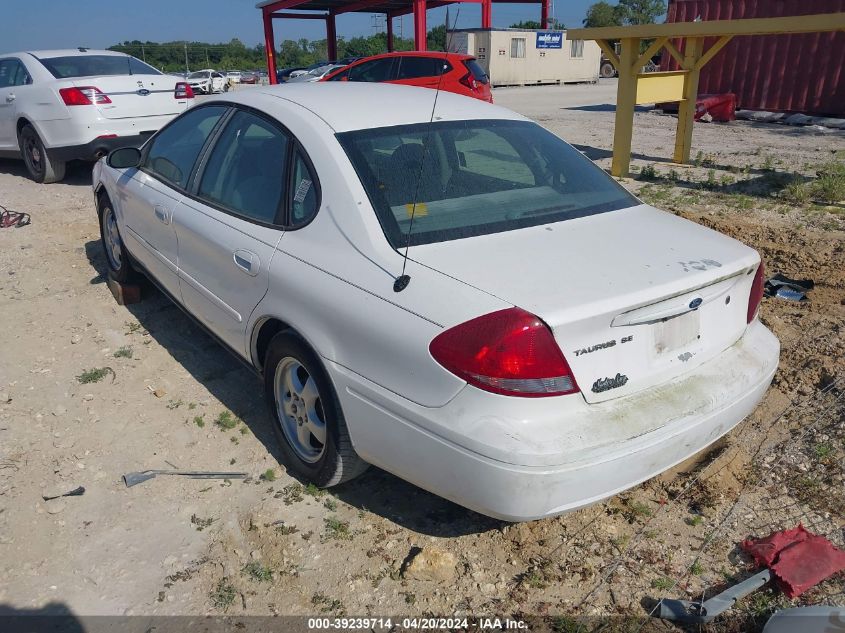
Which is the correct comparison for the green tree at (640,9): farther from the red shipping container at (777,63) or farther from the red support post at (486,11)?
the red shipping container at (777,63)

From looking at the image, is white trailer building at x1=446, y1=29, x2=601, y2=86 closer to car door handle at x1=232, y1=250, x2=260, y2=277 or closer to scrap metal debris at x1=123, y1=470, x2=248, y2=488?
car door handle at x1=232, y1=250, x2=260, y2=277

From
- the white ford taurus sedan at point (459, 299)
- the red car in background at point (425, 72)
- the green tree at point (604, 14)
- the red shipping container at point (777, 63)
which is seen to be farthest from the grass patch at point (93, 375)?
the green tree at point (604, 14)

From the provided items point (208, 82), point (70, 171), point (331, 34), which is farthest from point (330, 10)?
point (70, 171)

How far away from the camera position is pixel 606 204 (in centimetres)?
331

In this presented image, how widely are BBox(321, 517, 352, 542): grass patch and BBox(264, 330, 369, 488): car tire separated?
157 mm

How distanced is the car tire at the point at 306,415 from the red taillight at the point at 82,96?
7182 millimetres

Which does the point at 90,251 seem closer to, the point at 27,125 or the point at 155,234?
the point at 155,234

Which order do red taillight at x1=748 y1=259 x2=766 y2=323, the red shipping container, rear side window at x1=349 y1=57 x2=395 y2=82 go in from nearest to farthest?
red taillight at x1=748 y1=259 x2=766 y2=323, the red shipping container, rear side window at x1=349 y1=57 x2=395 y2=82

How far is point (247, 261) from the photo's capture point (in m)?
3.29

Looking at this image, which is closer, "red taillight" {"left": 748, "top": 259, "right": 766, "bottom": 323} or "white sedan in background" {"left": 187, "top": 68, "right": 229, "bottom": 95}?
"red taillight" {"left": 748, "top": 259, "right": 766, "bottom": 323}

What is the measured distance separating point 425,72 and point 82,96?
8097 millimetres

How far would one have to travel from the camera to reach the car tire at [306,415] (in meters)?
2.92

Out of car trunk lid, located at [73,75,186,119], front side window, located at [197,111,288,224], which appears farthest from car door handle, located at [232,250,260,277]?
car trunk lid, located at [73,75,186,119]

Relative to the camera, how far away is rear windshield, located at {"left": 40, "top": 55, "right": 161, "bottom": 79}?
30.9 ft
